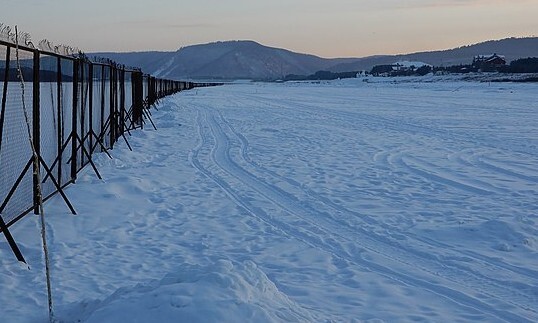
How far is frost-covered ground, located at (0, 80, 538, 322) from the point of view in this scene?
4742mm

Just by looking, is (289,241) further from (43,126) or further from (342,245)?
(43,126)

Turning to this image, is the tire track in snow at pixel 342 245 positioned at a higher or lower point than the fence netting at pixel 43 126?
lower

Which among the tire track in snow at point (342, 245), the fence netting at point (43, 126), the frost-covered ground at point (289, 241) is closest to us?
the frost-covered ground at point (289, 241)

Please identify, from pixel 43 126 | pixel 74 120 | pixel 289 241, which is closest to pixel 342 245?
pixel 289 241

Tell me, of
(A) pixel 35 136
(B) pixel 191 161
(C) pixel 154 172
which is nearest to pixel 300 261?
(A) pixel 35 136

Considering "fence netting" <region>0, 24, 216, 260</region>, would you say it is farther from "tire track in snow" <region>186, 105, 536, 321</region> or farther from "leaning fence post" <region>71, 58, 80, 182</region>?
"tire track in snow" <region>186, 105, 536, 321</region>

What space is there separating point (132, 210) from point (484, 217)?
5.17 m

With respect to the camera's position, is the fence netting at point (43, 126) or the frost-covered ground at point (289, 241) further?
the fence netting at point (43, 126)

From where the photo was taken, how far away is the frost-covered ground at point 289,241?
4.74m

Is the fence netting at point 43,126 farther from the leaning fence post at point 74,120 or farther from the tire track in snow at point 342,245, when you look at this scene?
the tire track in snow at point 342,245

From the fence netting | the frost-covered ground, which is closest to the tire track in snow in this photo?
the frost-covered ground

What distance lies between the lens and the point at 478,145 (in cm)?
1708

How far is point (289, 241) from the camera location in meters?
7.33

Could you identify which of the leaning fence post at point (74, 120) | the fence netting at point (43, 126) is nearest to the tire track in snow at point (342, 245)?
the leaning fence post at point (74, 120)
